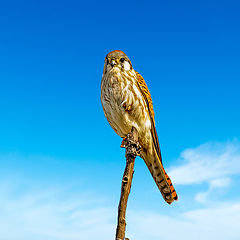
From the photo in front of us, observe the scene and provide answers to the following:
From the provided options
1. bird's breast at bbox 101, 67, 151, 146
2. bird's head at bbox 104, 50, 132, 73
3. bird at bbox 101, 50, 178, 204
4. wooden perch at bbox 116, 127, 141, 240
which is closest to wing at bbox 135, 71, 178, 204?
bird at bbox 101, 50, 178, 204

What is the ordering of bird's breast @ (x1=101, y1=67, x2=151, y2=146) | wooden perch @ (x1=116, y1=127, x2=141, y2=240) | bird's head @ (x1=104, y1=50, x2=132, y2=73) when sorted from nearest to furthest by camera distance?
1. wooden perch @ (x1=116, y1=127, x2=141, y2=240)
2. bird's breast @ (x1=101, y1=67, x2=151, y2=146)
3. bird's head @ (x1=104, y1=50, x2=132, y2=73)

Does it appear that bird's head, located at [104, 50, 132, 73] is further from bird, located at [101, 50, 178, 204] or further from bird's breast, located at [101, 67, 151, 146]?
bird's breast, located at [101, 67, 151, 146]

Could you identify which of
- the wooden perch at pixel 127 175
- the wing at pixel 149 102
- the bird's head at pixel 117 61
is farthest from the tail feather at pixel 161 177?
the bird's head at pixel 117 61

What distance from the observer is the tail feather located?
236 inches

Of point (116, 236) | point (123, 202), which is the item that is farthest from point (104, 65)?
point (116, 236)

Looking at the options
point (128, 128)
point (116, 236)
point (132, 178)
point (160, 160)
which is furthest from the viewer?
point (160, 160)

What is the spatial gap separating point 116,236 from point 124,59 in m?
3.32

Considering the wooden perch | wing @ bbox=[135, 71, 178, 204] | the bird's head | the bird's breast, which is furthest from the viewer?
wing @ bbox=[135, 71, 178, 204]

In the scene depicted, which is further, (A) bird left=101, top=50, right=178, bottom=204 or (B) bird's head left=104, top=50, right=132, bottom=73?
(B) bird's head left=104, top=50, right=132, bottom=73

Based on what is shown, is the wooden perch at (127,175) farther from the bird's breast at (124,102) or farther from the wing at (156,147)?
the wing at (156,147)

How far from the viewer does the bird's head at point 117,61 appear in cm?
577

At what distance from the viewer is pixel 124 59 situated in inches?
233

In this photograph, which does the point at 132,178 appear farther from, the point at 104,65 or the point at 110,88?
the point at 104,65

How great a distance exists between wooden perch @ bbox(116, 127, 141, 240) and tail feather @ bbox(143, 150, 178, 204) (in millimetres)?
783
